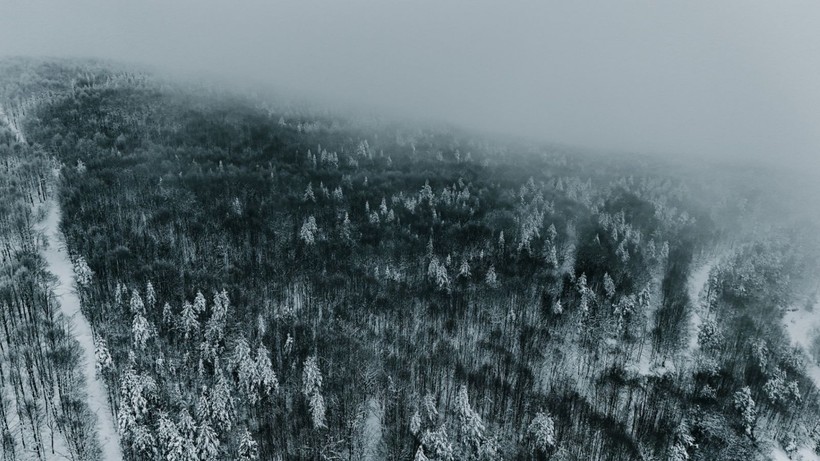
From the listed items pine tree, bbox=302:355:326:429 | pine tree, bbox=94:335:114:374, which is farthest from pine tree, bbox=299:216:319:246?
pine tree, bbox=94:335:114:374

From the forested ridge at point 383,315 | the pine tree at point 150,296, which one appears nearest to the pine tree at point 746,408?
the forested ridge at point 383,315

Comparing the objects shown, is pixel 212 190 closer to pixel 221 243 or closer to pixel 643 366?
pixel 221 243

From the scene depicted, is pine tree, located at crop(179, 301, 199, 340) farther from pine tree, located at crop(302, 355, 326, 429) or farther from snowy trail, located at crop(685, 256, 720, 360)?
snowy trail, located at crop(685, 256, 720, 360)

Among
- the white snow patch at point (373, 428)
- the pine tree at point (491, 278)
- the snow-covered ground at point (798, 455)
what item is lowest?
the snow-covered ground at point (798, 455)

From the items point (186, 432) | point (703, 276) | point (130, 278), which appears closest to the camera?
point (186, 432)

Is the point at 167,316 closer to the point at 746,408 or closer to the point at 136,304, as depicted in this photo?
the point at 136,304

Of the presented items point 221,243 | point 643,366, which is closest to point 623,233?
point 643,366

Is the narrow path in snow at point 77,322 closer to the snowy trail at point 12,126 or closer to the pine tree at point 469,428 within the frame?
the snowy trail at point 12,126
